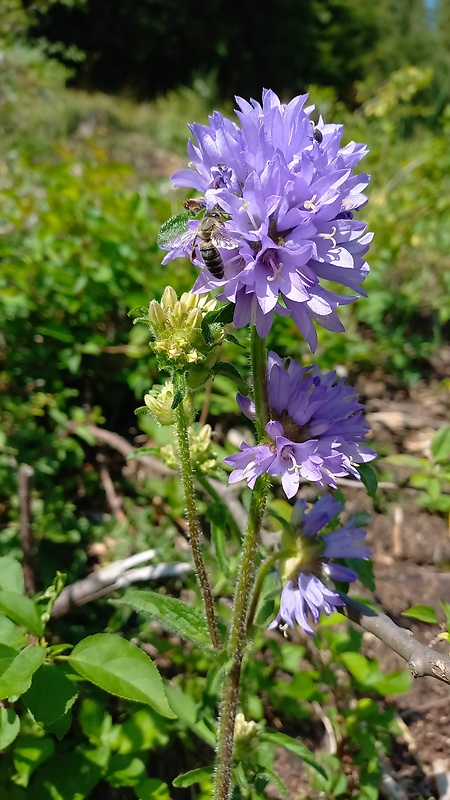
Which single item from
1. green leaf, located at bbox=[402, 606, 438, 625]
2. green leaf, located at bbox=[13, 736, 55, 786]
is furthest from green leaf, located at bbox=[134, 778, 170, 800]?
green leaf, located at bbox=[402, 606, 438, 625]

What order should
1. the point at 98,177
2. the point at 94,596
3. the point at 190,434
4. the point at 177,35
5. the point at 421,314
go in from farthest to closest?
the point at 177,35
the point at 421,314
the point at 98,177
the point at 94,596
the point at 190,434

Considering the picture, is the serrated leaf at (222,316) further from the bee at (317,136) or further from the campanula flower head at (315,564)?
the campanula flower head at (315,564)

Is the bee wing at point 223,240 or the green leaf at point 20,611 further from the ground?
the bee wing at point 223,240

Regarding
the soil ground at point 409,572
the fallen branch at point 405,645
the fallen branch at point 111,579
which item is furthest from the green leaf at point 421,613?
the fallen branch at point 111,579

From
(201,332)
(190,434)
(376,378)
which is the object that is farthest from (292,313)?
(376,378)

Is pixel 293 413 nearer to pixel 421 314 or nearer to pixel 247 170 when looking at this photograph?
pixel 247 170

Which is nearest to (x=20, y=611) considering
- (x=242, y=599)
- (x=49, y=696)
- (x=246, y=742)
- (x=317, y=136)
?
(x=49, y=696)
